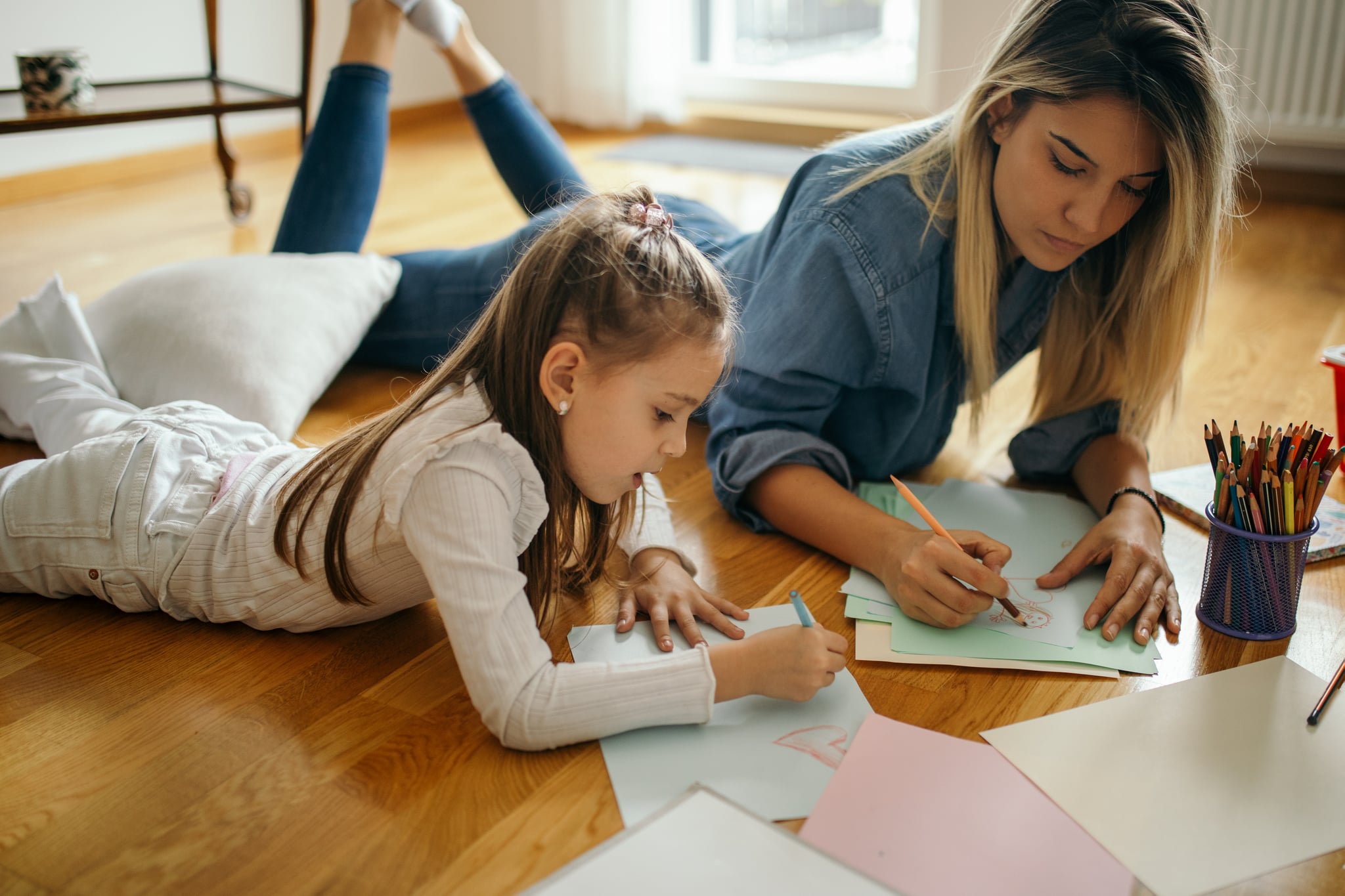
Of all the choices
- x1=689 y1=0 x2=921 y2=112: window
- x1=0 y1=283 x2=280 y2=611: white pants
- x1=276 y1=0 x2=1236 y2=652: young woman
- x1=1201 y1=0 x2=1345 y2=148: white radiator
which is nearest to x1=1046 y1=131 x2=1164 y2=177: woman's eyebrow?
x1=276 y1=0 x2=1236 y2=652: young woman

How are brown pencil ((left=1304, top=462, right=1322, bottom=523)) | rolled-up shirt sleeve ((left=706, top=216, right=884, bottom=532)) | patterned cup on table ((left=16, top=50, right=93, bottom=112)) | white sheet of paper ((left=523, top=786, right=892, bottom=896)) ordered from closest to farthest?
white sheet of paper ((left=523, top=786, right=892, bottom=896))
brown pencil ((left=1304, top=462, right=1322, bottom=523))
rolled-up shirt sleeve ((left=706, top=216, right=884, bottom=532))
patterned cup on table ((left=16, top=50, right=93, bottom=112))

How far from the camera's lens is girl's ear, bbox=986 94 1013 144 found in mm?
Answer: 1101

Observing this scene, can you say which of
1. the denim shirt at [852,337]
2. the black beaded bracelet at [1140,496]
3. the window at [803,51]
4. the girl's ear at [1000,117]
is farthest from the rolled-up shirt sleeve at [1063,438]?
the window at [803,51]

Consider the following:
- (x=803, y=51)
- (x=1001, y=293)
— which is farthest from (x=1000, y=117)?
(x=803, y=51)

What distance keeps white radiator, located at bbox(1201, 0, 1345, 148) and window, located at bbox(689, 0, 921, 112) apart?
0.97 metres

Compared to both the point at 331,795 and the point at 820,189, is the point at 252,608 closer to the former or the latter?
the point at 331,795

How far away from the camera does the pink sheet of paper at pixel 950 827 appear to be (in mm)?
727

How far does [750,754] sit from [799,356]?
18.4 inches

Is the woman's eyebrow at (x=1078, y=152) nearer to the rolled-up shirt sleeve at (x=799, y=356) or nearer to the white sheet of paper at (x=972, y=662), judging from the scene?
the rolled-up shirt sleeve at (x=799, y=356)

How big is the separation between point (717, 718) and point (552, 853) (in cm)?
19

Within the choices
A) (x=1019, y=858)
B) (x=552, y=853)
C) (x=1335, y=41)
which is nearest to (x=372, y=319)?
(x=552, y=853)

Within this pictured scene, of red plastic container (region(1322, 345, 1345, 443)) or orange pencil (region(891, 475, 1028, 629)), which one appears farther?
red plastic container (region(1322, 345, 1345, 443))

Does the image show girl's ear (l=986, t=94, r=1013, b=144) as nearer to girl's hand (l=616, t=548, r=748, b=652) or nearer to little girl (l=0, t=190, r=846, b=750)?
little girl (l=0, t=190, r=846, b=750)

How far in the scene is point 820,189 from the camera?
3.98ft
